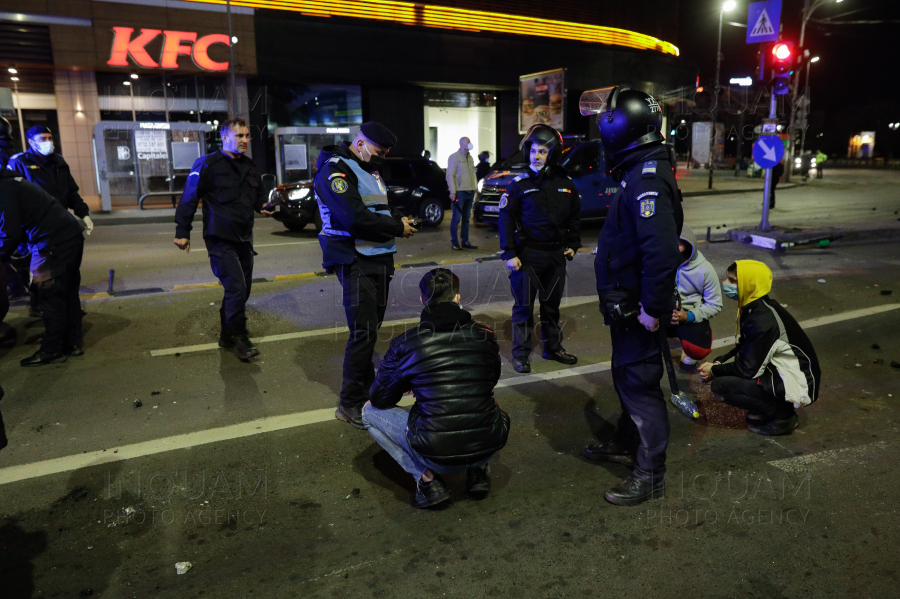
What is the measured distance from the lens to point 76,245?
5996 millimetres

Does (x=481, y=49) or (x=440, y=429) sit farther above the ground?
(x=481, y=49)

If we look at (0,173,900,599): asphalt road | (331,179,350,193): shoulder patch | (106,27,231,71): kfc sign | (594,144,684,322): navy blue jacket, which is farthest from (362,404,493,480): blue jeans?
(106,27,231,71): kfc sign

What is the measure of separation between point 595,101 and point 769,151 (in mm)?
9782

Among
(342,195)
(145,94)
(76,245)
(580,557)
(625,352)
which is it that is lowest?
(580,557)

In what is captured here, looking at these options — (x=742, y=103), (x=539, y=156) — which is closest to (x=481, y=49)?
(x=539, y=156)

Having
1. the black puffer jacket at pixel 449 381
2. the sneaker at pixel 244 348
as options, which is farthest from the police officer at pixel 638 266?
the sneaker at pixel 244 348

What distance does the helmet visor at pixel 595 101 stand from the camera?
12.2 ft

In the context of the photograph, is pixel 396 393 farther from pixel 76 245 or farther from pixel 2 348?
pixel 2 348

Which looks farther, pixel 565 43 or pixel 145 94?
pixel 565 43

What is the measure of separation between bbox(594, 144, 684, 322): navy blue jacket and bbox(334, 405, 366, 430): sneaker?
190cm

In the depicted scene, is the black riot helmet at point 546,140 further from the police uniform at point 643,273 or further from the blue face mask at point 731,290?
the police uniform at point 643,273

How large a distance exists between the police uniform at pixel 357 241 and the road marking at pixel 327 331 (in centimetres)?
215

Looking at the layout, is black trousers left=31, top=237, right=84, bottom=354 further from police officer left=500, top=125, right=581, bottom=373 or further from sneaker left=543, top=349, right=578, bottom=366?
sneaker left=543, top=349, right=578, bottom=366

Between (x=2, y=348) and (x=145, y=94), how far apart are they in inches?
762
